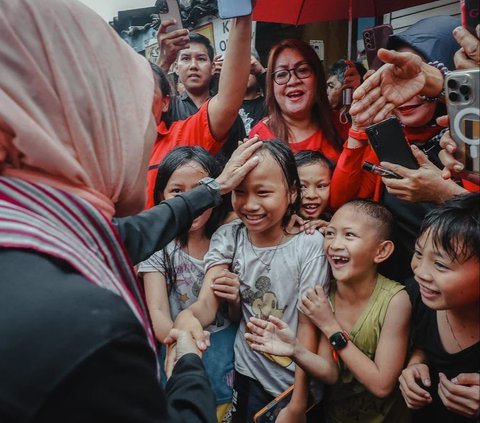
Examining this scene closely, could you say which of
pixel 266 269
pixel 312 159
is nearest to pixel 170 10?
pixel 312 159

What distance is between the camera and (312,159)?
2342 mm

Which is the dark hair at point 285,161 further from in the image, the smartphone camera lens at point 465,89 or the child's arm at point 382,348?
the smartphone camera lens at point 465,89

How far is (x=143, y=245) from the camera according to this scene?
168 centimetres

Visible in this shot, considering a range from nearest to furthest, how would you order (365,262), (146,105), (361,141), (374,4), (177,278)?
(146,105)
(365,262)
(361,141)
(177,278)
(374,4)

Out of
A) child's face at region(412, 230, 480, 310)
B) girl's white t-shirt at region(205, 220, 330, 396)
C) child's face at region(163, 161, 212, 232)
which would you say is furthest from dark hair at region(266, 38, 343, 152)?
child's face at region(412, 230, 480, 310)

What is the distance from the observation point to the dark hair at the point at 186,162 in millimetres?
2291

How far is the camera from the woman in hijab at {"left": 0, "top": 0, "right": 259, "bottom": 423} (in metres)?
0.82

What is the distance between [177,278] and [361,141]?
104cm

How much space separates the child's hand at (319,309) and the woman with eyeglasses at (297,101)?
1009 mm

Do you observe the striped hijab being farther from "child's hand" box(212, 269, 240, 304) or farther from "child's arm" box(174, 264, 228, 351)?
"child's hand" box(212, 269, 240, 304)

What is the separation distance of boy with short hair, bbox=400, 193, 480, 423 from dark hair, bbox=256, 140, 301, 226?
2.18 feet

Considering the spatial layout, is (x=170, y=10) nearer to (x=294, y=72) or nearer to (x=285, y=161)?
(x=294, y=72)

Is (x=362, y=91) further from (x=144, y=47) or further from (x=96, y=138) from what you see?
(x=144, y=47)

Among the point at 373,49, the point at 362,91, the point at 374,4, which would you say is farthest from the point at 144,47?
the point at 362,91
